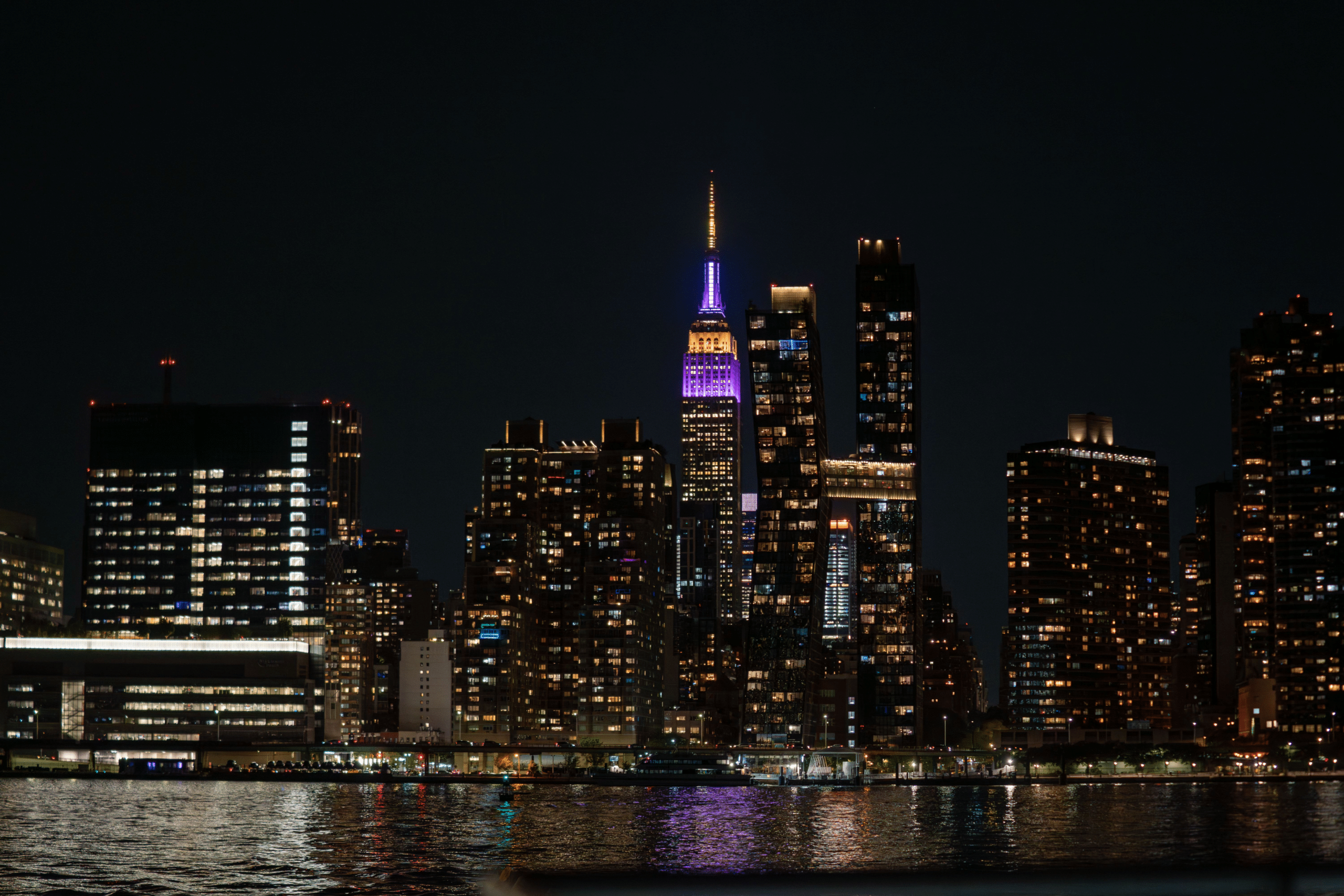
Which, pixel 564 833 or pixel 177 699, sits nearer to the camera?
pixel 564 833

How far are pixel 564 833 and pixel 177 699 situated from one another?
11177 cm

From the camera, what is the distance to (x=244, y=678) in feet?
649

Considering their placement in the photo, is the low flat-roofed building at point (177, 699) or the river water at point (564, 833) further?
the low flat-roofed building at point (177, 699)

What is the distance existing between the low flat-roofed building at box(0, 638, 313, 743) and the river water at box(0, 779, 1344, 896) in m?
31.0

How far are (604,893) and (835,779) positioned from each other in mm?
184949

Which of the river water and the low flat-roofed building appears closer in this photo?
the river water

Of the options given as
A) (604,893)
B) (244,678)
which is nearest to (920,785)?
(244,678)

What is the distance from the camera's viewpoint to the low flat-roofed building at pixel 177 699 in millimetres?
195625

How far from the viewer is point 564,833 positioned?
98125 millimetres

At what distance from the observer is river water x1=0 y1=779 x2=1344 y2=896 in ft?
241

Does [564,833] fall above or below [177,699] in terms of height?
below

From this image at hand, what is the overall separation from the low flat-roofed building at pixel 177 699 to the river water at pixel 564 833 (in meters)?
31.0

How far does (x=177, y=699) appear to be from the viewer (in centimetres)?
19700

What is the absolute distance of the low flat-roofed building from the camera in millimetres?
195625
